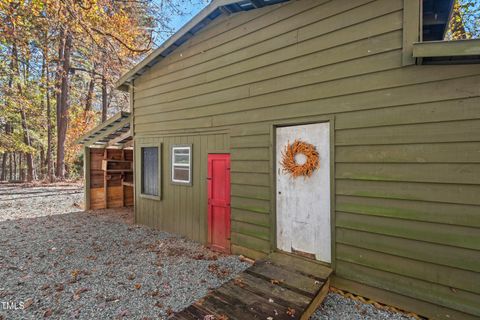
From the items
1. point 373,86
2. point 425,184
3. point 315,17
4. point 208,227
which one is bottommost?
point 208,227

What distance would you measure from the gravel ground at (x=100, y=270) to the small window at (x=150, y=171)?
975 mm

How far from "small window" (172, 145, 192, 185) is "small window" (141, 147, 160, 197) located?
27.5 inches

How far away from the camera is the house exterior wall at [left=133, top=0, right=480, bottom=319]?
234 centimetres

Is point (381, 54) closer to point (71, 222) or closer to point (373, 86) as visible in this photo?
point (373, 86)

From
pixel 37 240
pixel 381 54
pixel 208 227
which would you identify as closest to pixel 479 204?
pixel 381 54

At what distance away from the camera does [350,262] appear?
2.93 m

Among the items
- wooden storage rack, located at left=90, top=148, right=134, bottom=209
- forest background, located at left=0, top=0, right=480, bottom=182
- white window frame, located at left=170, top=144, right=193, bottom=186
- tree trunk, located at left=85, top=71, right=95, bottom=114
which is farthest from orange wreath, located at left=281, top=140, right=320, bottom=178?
tree trunk, located at left=85, top=71, right=95, bottom=114

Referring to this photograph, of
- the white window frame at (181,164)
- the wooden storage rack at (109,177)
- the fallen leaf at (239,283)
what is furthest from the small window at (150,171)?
the fallen leaf at (239,283)

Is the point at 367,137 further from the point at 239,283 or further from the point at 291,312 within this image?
the point at 239,283

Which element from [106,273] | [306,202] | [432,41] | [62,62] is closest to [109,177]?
[106,273]

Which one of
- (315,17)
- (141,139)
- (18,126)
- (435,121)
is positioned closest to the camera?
(435,121)

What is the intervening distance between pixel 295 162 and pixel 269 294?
1.77 m

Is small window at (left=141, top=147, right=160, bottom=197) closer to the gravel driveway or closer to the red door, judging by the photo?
the gravel driveway

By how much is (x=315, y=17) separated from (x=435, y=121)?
207cm
